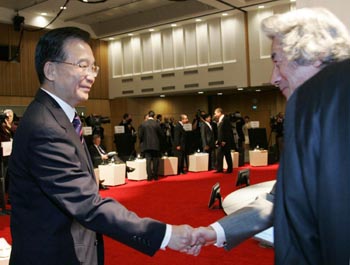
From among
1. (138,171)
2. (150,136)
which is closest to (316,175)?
(150,136)

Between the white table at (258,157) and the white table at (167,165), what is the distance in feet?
8.42

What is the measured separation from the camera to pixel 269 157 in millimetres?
12117

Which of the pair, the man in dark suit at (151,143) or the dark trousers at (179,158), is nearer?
the man in dark suit at (151,143)

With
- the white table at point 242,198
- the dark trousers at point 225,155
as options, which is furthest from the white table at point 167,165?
the white table at point 242,198

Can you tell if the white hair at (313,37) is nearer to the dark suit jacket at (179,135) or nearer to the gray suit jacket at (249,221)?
the gray suit jacket at (249,221)

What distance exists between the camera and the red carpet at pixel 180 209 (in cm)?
392

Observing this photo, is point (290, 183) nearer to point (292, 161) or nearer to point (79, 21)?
point (292, 161)

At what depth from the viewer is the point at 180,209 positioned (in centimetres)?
618

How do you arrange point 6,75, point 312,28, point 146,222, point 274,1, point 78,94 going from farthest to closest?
point 6,75
point 274,1
point 78,94
point 146,222
point 312,28

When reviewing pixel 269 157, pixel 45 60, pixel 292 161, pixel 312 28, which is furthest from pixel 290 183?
pixel 269 157

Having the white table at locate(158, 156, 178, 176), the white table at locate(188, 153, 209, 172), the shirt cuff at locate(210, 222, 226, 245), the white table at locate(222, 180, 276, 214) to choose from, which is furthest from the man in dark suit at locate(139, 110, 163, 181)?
the shirt cuff at locate(210, 222, 226, 245)

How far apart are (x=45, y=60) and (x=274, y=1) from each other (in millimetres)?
12727

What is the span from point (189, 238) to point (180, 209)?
4499 mm

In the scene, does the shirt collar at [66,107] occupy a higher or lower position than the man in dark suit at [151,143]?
higher
